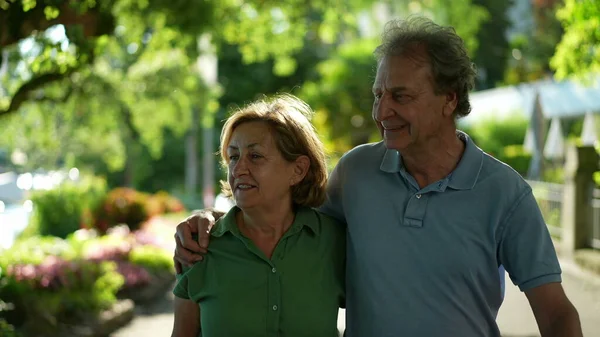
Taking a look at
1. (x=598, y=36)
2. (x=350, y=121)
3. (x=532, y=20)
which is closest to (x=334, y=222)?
(x=598, y=36)

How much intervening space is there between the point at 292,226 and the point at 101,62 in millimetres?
15123

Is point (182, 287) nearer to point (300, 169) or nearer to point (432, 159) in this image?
point (300, 169)

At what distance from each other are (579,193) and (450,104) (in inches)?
478

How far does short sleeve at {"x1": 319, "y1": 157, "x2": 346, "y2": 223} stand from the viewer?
140 inches

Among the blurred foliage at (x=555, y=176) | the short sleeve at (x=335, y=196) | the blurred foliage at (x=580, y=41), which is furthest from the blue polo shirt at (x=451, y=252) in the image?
the blurred foliage at (x=555, y=176)

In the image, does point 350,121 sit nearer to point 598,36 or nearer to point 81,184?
point 81,184

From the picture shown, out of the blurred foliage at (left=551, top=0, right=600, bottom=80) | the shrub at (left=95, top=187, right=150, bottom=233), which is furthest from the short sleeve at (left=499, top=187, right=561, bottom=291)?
the shrub at (left=95, top=187, right=150, bottom=233)

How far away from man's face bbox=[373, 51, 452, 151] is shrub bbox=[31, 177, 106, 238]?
16980mm

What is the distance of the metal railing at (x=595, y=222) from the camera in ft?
47.6

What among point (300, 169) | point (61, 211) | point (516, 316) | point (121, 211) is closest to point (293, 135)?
point (300, 169)

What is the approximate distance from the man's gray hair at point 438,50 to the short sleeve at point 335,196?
469 millimetres

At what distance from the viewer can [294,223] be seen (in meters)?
3.42

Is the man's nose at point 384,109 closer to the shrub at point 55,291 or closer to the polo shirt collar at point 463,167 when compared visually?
the polo shirt collar at point 463,167

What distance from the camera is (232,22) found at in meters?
→ 14.5
